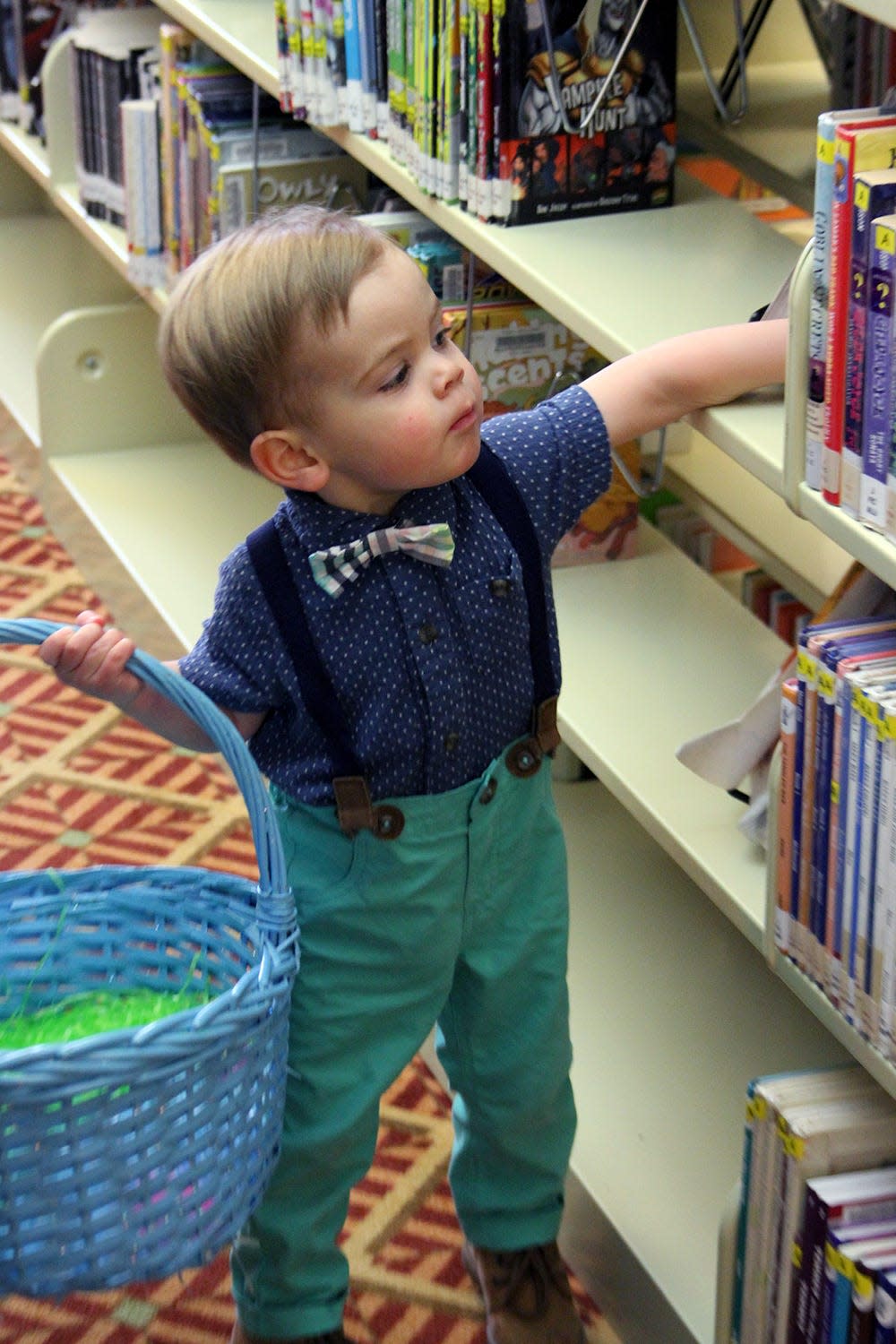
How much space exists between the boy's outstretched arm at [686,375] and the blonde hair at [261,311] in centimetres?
22

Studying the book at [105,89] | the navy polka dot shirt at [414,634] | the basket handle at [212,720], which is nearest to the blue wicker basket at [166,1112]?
the basket handle at [212,720]

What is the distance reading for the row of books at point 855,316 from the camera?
1107 millimetres

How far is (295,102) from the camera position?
217cm

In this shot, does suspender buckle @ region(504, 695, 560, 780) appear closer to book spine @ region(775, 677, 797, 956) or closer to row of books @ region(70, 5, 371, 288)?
book spine @ region(775, 677, 797, 956)

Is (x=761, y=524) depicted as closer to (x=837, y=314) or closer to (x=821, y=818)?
(x=821, y=818)

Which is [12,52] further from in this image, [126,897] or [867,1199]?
[867,1199]

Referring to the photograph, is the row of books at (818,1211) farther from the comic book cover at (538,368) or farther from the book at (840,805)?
the comic book cover at (538,368)

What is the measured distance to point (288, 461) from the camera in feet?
4.25

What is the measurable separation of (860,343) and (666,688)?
2.51ft

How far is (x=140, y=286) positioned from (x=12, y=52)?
1053 millimetres

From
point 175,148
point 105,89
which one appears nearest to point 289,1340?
point 175,148

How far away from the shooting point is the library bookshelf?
155 cm

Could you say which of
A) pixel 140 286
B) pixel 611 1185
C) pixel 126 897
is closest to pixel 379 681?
pixel 126 897

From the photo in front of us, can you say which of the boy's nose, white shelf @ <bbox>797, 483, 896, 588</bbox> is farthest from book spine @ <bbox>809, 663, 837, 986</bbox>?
the boy's nose
